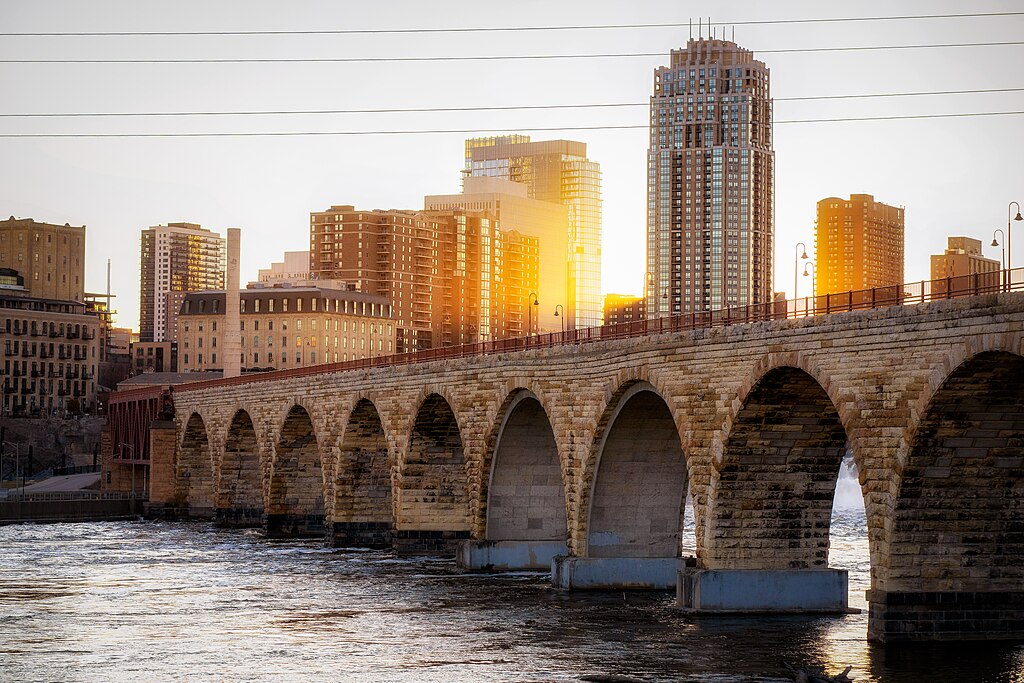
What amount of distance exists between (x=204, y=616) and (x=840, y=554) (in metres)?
30.3

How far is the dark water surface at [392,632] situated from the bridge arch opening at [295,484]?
813 inches

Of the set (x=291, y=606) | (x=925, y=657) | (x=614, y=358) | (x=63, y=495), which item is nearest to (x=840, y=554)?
(x=614, y=358)

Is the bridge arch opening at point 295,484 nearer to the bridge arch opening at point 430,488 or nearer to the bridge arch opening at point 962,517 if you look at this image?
the bridge arch opening at point 430,488

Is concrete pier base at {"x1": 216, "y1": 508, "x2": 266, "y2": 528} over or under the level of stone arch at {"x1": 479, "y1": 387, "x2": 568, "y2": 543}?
under

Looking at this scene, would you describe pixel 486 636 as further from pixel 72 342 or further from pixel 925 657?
pixel 72 342

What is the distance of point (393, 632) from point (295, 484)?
144ft

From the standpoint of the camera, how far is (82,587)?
58.2 m

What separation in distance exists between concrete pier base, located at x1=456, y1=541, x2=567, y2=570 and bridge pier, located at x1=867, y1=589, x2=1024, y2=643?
24.1 metres

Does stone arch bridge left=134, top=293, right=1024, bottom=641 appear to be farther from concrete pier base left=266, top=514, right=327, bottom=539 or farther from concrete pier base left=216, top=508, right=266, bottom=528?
concrete pier base left=216, top=508, right=266, bottom=528

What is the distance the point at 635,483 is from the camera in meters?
53.1

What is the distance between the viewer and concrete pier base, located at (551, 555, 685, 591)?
53.2 m

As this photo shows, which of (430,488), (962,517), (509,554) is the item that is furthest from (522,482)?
(962,517)

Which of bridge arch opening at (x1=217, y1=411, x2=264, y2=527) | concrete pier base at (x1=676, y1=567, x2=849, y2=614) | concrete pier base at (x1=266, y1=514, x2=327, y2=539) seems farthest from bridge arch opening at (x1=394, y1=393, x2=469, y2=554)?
bridge arch opening at (x1=217, y1=411, x2=264, y2=527)

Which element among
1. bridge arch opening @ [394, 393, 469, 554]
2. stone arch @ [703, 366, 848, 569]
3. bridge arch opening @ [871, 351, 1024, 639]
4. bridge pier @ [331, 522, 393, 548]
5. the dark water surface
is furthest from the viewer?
bridge pier @ [331, 522, 393, 548]
